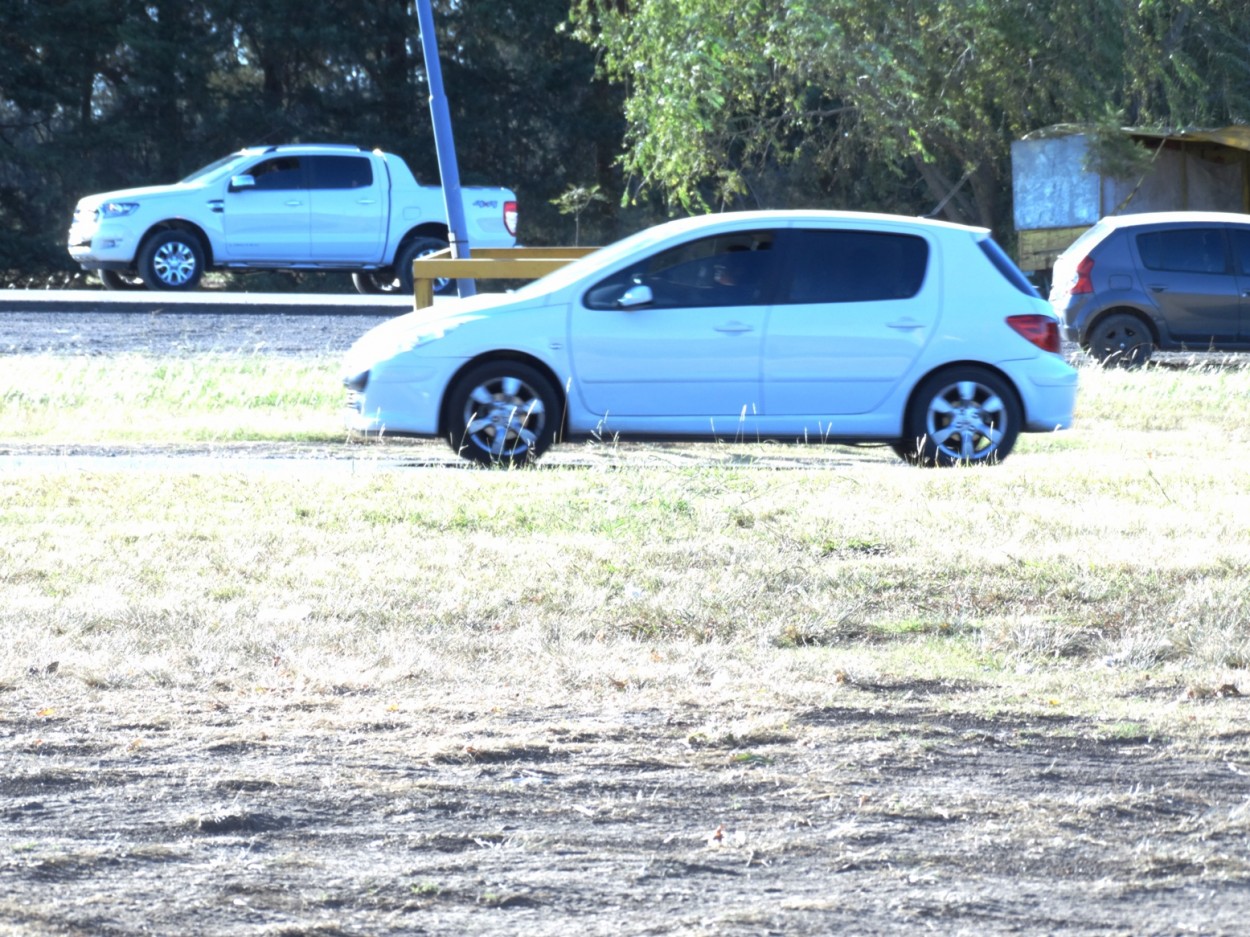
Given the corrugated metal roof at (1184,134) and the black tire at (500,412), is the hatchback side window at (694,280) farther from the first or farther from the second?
the corrugated metal roof at (1184,134)

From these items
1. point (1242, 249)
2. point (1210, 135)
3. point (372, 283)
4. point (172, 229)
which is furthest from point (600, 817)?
point (372, 283)

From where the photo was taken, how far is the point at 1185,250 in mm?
17031

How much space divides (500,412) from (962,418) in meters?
2.59

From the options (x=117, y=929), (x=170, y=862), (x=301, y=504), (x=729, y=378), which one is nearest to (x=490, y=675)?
(x=170, y=862)

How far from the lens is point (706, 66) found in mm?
27656

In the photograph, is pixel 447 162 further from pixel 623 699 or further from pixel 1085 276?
pixel 623 699

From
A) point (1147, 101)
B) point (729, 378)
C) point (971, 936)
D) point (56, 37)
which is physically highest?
point (56, 37)

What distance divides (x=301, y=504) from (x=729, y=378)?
9.55 ft

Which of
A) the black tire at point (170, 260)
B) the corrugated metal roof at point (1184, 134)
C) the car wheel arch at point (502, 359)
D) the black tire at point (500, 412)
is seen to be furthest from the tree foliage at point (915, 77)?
the black tire at point (500, 412)

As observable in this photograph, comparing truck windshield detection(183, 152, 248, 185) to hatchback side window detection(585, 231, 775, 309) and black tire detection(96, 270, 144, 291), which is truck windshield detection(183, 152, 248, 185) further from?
hatchback side window detection(585, 231, 775, 309)

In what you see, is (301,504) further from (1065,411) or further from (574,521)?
(1065,411)

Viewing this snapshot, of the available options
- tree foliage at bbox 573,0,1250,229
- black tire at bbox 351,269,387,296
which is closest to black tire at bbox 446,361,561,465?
tree foliage at bbox 573,0,1250,229

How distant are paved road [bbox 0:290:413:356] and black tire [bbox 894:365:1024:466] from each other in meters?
7.64

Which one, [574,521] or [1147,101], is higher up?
[1147,101]
